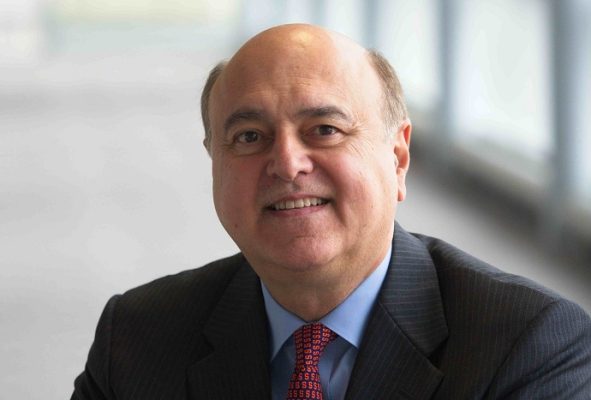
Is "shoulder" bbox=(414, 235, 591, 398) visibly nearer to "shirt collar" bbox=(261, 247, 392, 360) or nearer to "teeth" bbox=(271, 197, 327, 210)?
"shirt collar" bbox=(261, 247, 392, 360)

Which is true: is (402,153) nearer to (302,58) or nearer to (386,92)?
(386,92)

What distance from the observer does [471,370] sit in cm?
201

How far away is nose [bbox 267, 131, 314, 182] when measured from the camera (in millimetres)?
2064

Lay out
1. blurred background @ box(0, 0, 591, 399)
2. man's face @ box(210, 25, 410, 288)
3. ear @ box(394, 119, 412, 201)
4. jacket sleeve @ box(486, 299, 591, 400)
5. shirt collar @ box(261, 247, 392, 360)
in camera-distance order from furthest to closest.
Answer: blurred background @ box(0, 0, 591, 399)
ear @ box(394, 119, 412, 201)
shirt collar @ box(261, 247, 392, 360)
man's face @ box(210, 25, 410, 288)
jacket sleeve @ box(486, 299, 591, 400)

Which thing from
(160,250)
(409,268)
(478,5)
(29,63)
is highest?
(29,63)

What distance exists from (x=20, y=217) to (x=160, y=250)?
1390 millimetres

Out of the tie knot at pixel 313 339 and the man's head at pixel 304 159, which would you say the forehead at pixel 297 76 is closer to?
the man's head at pixel 304 159

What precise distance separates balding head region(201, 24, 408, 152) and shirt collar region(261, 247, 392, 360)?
29 cm

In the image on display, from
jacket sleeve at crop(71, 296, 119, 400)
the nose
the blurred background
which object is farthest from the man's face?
the blurred background

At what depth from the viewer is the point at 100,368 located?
2.27 meters

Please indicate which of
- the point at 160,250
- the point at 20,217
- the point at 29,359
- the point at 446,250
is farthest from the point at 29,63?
the point at 446,250

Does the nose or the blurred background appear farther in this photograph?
the blurred background

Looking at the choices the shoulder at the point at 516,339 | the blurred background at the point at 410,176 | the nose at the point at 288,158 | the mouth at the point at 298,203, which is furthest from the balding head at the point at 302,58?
the blurred background at the point at 410,176

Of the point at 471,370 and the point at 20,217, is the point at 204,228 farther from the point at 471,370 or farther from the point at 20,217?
the point at 471,370
